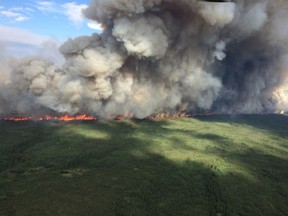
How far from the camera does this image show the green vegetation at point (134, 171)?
24250 millimetres

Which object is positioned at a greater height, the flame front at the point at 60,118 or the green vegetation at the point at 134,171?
the flame front at the point at 60,118

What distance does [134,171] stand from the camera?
31703 millimetres

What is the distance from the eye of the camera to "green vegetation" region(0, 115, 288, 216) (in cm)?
2425

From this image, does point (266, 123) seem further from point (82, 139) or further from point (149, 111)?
point (82, 139)

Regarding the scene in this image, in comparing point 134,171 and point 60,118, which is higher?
point 60,118

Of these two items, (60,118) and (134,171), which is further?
(60,118)

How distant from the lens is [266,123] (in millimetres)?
74688

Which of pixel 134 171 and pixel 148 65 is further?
pixel 148 65

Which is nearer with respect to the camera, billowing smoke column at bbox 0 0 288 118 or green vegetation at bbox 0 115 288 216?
green vegetation at bbox 0 115 288 216

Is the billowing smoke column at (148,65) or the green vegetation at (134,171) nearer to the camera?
the green vegetation at (134,171)

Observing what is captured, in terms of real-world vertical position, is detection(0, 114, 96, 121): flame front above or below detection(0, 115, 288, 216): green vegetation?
above

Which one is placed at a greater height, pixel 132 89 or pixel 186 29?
pixel 186 29

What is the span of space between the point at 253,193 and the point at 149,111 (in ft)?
109

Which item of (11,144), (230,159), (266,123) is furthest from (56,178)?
(266,123)
